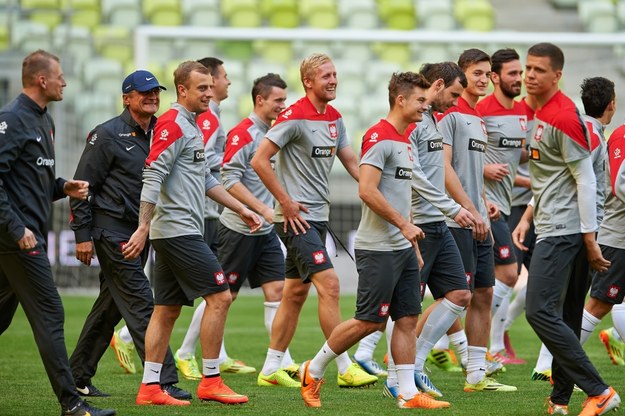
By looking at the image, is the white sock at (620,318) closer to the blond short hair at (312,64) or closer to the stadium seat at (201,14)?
the blond short hair at (312,64)

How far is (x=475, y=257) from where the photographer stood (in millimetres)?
8922

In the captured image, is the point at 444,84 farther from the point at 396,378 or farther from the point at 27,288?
the point at 27,288

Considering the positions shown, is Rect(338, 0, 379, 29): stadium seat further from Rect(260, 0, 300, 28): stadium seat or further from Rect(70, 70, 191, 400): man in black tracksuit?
Rect(70, 70, 191, 400): man in black tracksuit

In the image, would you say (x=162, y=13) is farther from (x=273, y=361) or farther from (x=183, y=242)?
(x=183, y=242)

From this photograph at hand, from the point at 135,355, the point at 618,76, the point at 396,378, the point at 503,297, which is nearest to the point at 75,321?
the point at 135,355

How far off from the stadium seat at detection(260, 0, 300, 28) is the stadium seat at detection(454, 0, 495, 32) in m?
3.40

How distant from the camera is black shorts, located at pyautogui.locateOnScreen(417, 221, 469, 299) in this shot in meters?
8.42

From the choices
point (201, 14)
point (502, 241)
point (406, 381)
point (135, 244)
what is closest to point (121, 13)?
point (201, 14)

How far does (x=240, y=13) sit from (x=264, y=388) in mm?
14873

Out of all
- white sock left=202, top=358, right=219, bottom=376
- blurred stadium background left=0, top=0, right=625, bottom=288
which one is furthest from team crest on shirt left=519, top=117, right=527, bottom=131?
blurred stadium background left=0, top=0, right=625, bottom=288

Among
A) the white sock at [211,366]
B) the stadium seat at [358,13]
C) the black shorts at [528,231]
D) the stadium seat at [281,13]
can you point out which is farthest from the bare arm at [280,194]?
the stadium seat at [358,13]

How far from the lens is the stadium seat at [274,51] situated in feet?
60.3

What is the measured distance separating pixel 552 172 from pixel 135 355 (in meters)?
5.64

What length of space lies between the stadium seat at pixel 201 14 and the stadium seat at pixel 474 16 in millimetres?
5043
